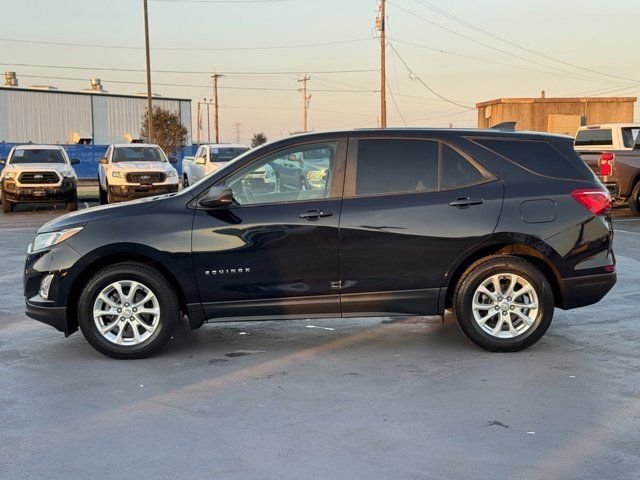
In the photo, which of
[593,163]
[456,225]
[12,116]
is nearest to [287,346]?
[456,225]

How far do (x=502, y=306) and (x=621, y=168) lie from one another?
12.5 m

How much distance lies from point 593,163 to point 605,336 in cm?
1097

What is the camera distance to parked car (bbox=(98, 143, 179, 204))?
2070 centimetres

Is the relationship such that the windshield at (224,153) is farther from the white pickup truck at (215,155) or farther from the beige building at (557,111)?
the beige building at (557,111)

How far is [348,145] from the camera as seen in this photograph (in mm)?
5969

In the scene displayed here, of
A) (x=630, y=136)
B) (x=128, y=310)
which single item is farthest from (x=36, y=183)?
(x=128, y=310)

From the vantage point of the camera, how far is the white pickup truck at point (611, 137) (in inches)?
685

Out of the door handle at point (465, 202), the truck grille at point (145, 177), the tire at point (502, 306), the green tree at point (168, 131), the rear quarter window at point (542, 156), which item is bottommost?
the tire at point (502, 306)

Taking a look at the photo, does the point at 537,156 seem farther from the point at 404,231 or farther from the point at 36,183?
the point at 36,183

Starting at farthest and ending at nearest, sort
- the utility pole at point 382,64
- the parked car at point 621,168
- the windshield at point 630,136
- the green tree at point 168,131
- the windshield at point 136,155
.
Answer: the green tree at point 168,131, the utility pole at point 382,64, the windshield at point 136,155, the windshield at point 630,136, the parked car at point 621,168

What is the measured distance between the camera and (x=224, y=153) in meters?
24.5

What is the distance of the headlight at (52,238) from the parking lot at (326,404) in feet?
2.96

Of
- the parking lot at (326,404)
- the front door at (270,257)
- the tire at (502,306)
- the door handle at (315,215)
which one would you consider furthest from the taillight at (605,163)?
the door handle at (315,215)

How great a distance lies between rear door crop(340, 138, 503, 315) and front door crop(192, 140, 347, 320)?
0.14 m
